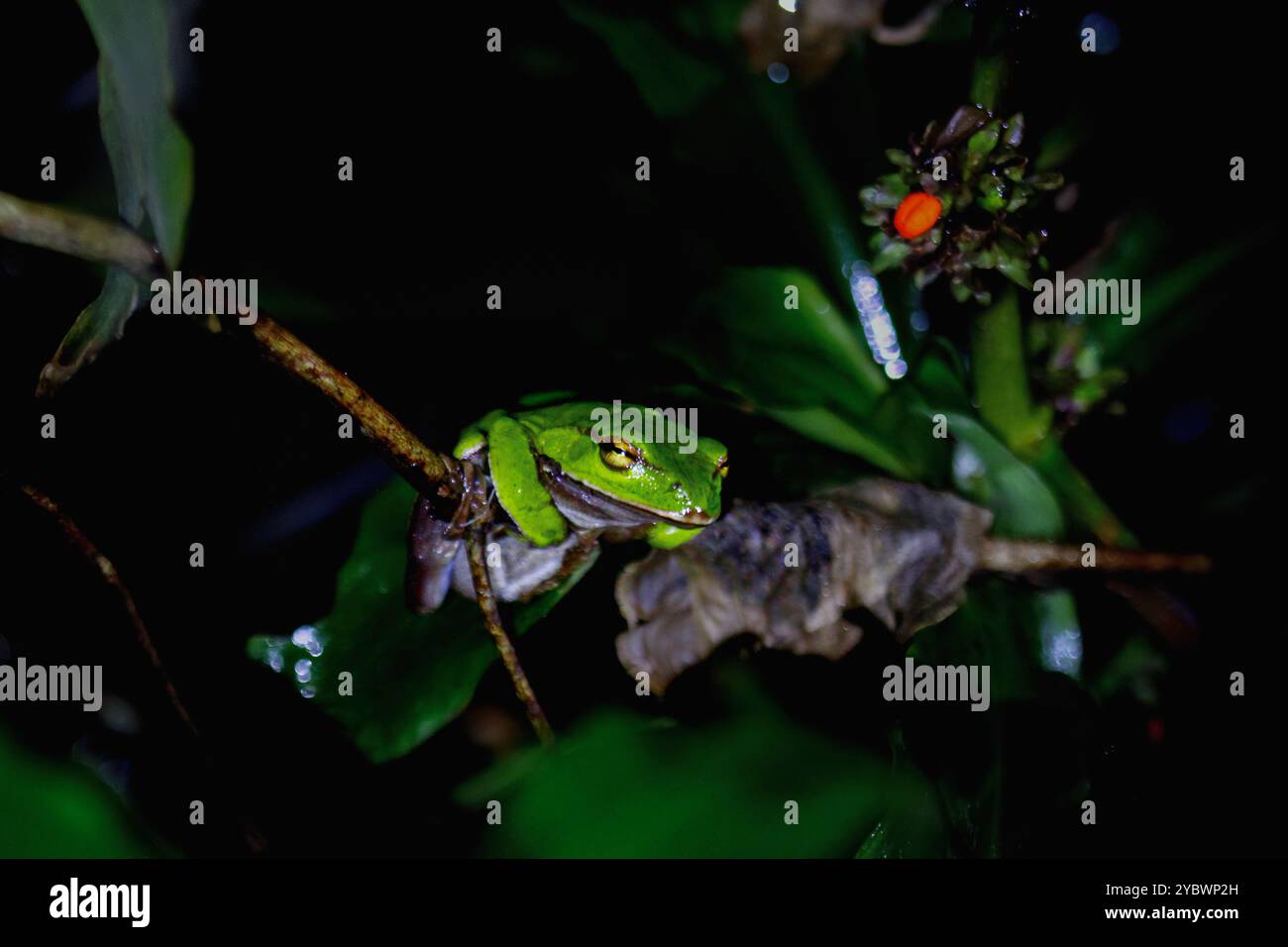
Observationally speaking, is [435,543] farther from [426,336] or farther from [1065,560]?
[1065,560]

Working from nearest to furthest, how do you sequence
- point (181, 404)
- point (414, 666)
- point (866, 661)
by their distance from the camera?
1. point (414, 666)
2. point (866, 661)
3. point (181, 404)

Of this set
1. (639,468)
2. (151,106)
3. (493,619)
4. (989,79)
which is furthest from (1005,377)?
(151,106)

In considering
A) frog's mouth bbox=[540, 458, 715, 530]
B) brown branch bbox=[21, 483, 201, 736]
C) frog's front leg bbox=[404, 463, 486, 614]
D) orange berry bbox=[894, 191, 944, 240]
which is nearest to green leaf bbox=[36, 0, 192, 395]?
brown branch bbox=[21, 483, 201, 736]

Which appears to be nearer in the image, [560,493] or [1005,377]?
[560,493]

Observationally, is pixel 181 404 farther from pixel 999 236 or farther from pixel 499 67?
pixel 999 236

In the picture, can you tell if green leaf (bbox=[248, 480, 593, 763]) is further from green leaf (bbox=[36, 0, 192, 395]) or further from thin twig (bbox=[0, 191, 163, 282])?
thin twig (bbox=[0, 191, 163, 282])

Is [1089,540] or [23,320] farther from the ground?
[23,320]

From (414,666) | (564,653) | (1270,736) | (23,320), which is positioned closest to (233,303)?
(414,666)
